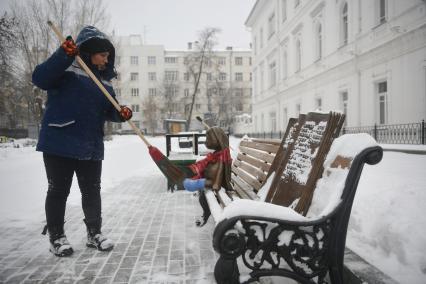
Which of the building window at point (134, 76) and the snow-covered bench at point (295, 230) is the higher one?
the building window at point (134, 76)

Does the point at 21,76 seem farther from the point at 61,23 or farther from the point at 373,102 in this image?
the point at 373,102

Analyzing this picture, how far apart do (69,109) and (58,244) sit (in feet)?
4.07

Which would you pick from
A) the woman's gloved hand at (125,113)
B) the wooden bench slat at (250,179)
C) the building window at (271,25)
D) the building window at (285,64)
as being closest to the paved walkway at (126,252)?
the wooden bench slat at (250,179)

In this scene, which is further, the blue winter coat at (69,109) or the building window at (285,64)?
the building window at (285,64)

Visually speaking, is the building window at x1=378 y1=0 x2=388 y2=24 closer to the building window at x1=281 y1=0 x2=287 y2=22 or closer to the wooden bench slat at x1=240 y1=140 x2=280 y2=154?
the wooden bench slat at x1=240 y1=140 x2=280 y2=154

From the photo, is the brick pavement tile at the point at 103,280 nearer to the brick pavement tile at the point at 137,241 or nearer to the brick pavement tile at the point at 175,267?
the brick pavement tile at the point at 175,267

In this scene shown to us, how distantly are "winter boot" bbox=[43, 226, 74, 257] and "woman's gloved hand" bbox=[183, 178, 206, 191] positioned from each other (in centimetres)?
121

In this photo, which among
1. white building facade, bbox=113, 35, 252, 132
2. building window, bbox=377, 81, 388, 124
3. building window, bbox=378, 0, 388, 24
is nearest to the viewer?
building window, bbox=378, 0, 388, 24

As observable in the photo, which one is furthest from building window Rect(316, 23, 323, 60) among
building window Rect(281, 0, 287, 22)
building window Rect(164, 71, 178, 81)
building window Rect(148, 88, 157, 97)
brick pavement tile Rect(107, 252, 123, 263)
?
building window Rect(148, 88, 157, 97)

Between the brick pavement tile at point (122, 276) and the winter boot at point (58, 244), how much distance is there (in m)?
0.62

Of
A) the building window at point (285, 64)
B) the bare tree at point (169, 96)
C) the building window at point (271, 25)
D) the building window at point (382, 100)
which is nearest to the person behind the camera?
the building window at point (382, 100)

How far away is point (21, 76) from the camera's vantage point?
70.4ft

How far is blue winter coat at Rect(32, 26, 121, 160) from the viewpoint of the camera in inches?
99.1

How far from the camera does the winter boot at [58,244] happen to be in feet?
9.16
